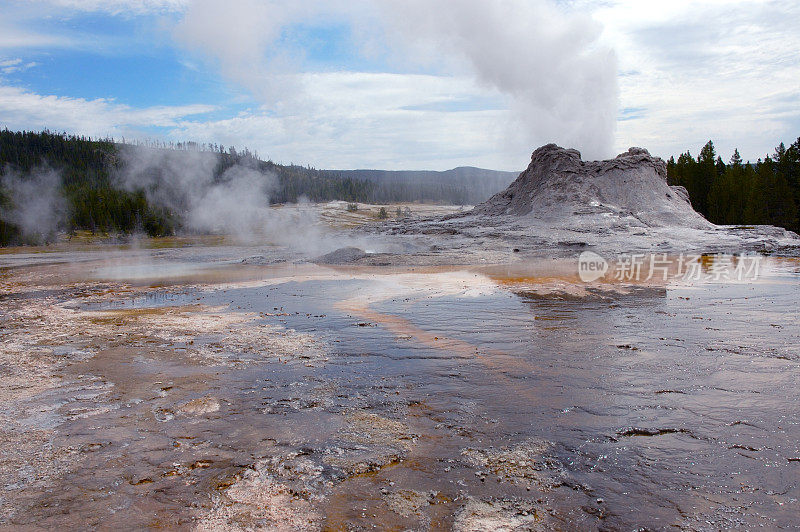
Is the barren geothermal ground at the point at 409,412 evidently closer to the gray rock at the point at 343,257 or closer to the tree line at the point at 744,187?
the gray rock at the point at 343,257

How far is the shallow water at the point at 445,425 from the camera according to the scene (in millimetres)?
3336

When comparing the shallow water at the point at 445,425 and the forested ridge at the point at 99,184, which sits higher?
the forested ridge at the point at 99,184

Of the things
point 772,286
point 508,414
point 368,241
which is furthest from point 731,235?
point 508,414

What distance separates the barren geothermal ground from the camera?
11.0 ft

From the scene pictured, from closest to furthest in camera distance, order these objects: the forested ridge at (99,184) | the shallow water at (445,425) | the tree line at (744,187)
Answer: the shallow water at (445,425) < the tree line at (744,187) < the forested ridge at (99,184)

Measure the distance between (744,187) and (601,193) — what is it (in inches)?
789

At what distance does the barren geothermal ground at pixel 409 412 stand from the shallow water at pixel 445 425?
0.02 meters

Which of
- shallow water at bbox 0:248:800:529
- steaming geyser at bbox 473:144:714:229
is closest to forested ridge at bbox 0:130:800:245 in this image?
steaming geyser at bbox 473:144:714:229

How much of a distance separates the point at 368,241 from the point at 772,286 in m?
18.0

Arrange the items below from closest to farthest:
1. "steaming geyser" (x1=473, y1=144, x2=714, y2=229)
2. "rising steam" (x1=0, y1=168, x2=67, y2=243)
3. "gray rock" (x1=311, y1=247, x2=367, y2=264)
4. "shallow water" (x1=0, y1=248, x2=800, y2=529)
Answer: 1. "shallow water" (x1=0, y1=248, x2=800, y2=529)
2. "gray rock" (x1=311, y1=247, x2=367, y2=264)
3. "steaming geyser" (x1=473, y1=144, x2=714, y2=229)
4. "rising steam" (x1=0, y1=168, x2=67, y2=243)

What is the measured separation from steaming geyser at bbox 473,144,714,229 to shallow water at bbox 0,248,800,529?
16.8 m

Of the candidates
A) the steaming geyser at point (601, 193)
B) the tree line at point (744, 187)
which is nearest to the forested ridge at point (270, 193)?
the tree line at point (744, 187)

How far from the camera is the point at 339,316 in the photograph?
32.3ft

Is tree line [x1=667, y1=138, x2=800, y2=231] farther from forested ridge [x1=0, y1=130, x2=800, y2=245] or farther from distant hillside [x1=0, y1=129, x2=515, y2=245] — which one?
distant hillside [x1=0, y1=129, x2=515, y2=245]
